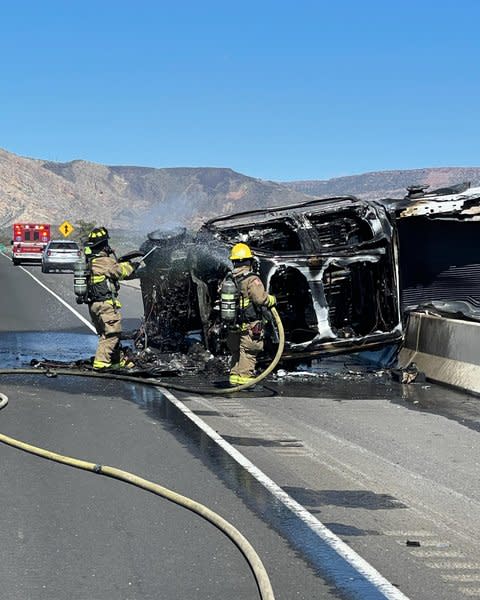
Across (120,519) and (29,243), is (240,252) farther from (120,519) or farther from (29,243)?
(29,243)

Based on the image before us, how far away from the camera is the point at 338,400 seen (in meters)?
10.9

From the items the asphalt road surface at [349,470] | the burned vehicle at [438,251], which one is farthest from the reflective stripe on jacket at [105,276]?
the burned vehicle at [438,251]

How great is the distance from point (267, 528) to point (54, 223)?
140587mm

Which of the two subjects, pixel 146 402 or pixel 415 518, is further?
pixel 146 402

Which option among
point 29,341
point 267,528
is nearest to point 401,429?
point 267,528

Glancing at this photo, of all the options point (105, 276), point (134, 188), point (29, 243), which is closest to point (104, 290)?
point (105, 276)

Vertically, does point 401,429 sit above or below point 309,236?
below

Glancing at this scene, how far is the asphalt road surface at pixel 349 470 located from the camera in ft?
16.8

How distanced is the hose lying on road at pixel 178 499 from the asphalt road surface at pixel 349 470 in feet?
0.37

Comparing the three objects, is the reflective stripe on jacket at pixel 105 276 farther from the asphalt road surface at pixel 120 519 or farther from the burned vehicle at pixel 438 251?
the burned vehicle at pixel 438 251

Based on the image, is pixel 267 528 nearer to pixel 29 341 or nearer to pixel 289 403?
pixel 289 403

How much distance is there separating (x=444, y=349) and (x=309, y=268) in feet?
6.42

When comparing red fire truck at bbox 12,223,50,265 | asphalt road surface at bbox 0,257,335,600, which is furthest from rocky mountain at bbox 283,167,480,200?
asphalt road surface at bbox 0,257,335,600

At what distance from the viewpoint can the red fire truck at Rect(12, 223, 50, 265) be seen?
52188 mm
